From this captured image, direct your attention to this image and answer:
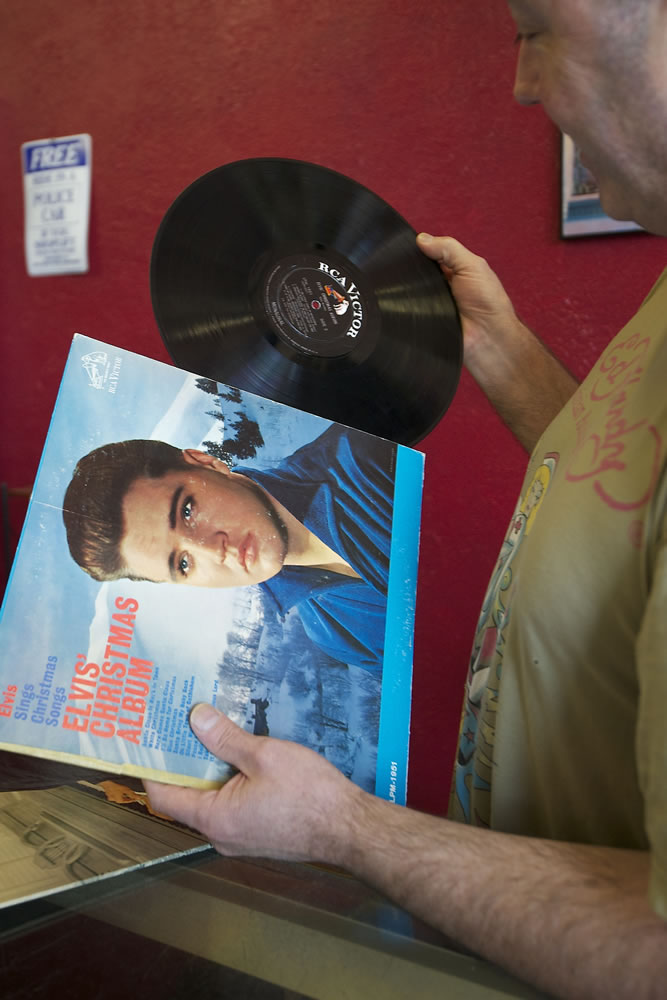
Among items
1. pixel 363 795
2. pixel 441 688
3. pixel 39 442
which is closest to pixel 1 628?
pixel 363 795

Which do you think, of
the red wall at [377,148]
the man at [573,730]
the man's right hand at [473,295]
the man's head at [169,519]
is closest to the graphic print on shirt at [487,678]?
the man at [573,730]

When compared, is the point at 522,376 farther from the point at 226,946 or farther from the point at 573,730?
the point at 226,946

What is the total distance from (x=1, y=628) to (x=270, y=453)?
293mm

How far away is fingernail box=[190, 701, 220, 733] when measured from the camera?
26.3 inches

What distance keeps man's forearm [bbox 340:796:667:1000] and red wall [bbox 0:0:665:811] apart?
1289 millimetres

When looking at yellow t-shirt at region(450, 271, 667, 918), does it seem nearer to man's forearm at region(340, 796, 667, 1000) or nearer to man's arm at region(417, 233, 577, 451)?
man's forearm at region(340, 796, 667, 1000)

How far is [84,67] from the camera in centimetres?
230

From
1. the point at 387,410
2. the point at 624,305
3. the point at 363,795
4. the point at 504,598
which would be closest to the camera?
the point at 363,795

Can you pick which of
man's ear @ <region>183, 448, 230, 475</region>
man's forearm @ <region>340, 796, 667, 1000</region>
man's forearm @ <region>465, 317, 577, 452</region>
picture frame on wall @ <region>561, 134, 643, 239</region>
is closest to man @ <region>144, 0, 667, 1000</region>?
man's forearm @ <region>340, 796, 667, 1000</region>

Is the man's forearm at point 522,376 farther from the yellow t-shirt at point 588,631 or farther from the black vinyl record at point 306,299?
the yellow t-shirt at point 588,631

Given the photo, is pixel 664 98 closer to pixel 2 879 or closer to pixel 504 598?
pixel 504 598

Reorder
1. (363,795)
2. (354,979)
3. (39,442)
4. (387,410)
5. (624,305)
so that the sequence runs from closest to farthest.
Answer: (354,979)
(363,795)
(387,410)
(624,305)
(39,442)

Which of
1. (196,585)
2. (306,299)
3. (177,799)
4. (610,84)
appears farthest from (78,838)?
(610,84)

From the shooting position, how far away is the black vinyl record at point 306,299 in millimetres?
955
